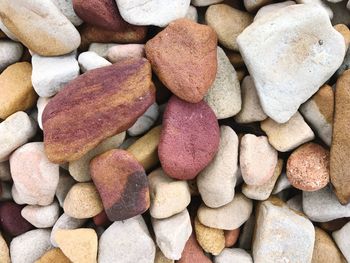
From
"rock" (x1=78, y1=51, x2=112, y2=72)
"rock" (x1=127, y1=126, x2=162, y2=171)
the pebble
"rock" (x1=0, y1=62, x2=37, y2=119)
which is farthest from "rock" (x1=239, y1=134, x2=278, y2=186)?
"rock" (x1=0, y1=62, x2=37, y2=119)

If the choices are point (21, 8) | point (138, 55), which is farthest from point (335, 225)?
point (21, 8)

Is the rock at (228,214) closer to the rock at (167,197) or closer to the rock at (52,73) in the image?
the rock at (167,197)

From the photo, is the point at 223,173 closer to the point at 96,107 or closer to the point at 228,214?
the point at 228,214

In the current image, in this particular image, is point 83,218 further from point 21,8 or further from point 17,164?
point 21,8

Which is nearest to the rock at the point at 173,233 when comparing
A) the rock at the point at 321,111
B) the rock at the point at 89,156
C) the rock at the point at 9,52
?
the rock at the point at 89,156

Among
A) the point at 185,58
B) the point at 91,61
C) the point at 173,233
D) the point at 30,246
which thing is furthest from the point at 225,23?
the point at 30,246

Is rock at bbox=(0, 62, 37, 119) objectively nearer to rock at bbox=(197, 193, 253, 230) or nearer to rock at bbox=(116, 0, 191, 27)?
rock at bbox=(116, 0, 191, 27)
